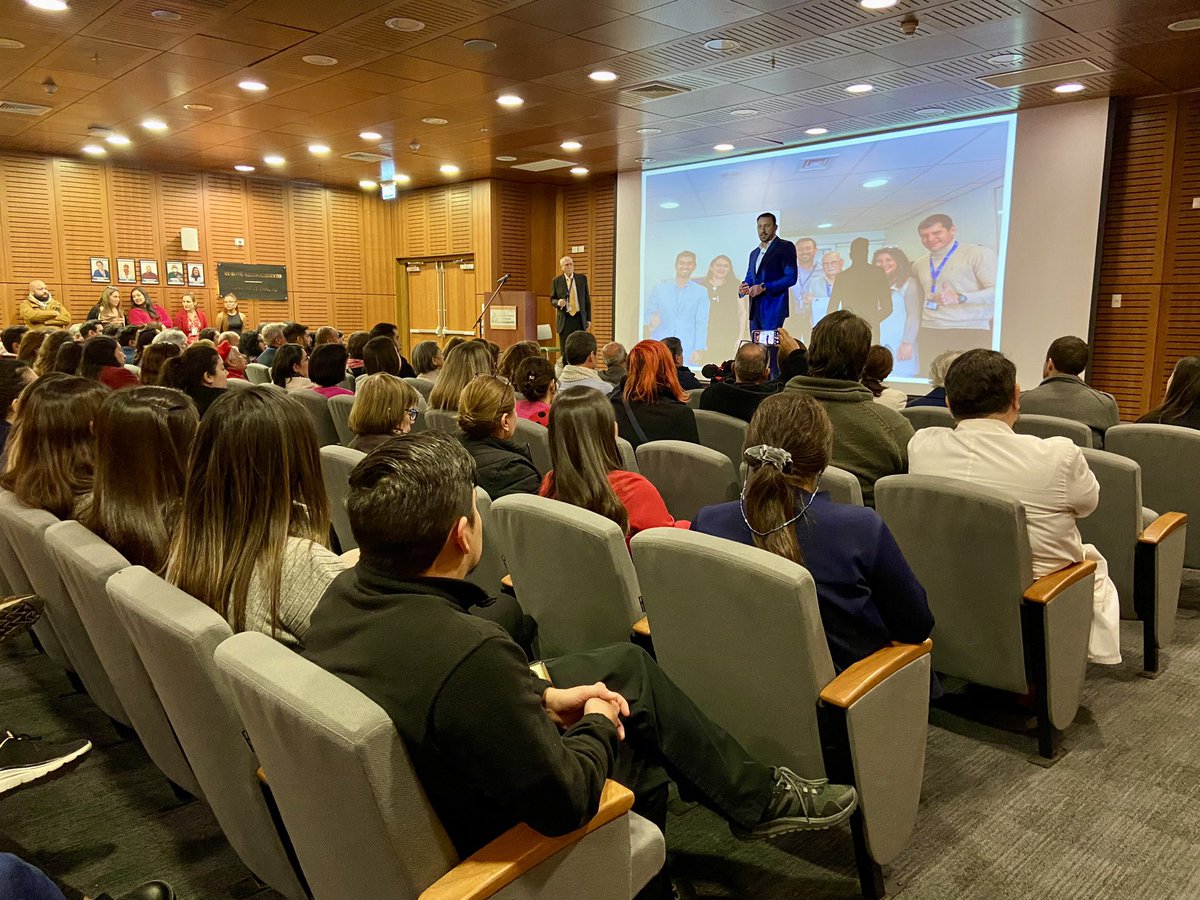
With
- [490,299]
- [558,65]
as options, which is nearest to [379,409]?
[558,65]

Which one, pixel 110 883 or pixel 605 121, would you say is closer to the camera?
pixel 110 883

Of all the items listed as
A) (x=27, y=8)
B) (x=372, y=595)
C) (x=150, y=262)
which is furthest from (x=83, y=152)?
(x=372, y=595)

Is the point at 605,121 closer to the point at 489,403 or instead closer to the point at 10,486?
the point at 489,403

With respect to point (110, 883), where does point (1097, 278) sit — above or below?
above

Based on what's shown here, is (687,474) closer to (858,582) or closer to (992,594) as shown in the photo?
(992,594)

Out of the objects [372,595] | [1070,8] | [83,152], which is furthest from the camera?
[83,152]

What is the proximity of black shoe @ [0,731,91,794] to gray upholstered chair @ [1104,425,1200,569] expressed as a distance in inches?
154

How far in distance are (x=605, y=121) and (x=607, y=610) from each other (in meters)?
7.48

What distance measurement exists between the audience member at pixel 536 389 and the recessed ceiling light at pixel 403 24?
2886 millimetres

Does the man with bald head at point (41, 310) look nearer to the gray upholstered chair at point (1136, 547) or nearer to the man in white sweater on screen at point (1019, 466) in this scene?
the man in white sweater on screen at point (1019, 466)

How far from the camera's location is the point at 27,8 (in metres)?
5.50

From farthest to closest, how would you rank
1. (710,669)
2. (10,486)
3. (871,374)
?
(871,374) < (10,486) < (710,669)

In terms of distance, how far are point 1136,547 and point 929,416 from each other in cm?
138

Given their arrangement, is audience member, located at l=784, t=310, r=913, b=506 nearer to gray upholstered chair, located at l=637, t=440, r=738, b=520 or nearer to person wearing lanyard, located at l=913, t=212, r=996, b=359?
gray upholstered chair, located at l=637, t=440, r=738, b=520
